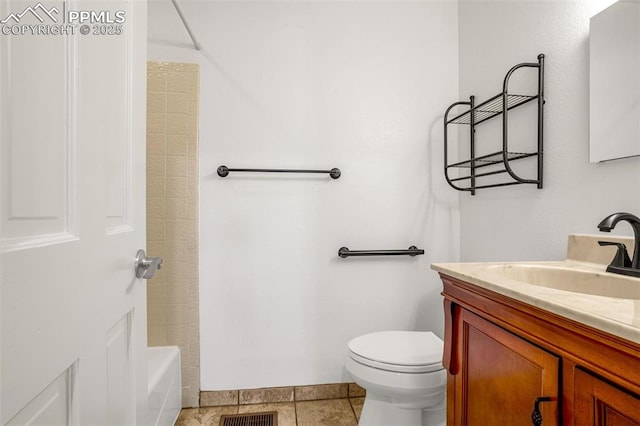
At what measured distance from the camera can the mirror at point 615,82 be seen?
895 mm

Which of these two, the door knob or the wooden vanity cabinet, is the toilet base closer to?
the wooden vanity cabinet

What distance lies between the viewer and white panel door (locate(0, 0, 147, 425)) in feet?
1.36

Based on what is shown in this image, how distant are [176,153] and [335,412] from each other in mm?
1598

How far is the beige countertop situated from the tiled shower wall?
1282 millimetres

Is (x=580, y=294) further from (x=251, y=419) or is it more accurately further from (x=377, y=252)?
(x=251, y=419)

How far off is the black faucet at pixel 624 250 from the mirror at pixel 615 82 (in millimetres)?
226

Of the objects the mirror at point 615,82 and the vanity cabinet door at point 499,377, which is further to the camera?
the mirror at point 615,82

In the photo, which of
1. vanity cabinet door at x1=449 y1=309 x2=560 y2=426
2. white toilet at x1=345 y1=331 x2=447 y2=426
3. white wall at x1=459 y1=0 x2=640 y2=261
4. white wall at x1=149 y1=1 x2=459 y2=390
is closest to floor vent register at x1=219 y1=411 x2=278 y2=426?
white wall at x1=149 y1=1 x2=459 y2=390

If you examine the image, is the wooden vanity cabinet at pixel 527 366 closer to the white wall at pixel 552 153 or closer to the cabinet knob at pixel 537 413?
the cabinet knob at pixel 537 413

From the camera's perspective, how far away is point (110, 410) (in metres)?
0.69

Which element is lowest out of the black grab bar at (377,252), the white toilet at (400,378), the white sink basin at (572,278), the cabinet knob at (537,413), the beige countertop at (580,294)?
the white toilet at (400,378)

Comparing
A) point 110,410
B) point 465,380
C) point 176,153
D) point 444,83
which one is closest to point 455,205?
point 444,83

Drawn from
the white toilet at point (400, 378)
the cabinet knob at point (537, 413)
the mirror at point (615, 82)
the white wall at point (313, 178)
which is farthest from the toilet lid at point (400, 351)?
the mirror at point (615, 82)

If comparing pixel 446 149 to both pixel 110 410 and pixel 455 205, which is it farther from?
pixel 110 410
